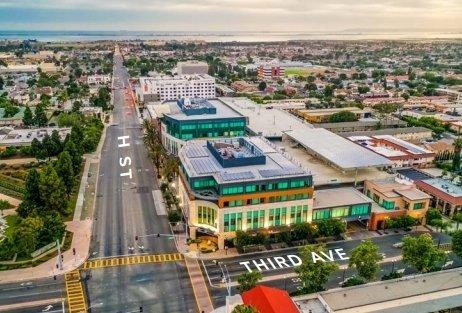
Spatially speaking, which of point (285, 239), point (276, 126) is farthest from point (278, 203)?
point (276, 126)

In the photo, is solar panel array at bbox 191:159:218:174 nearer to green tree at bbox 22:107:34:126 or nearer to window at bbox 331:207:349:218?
window at bbox 331:207:349:218

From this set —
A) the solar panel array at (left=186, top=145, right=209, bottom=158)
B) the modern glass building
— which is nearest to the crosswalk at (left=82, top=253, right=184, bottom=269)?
the solar panel array at (left=186, top=145, right=209, bottom=158)

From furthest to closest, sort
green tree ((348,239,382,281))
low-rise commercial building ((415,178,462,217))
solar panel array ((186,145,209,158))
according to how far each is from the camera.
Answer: low-rise commercial building ((415,178,462,217)) → solar panel array ((186,145,209,158)) → green tree ((348,239,382,281))

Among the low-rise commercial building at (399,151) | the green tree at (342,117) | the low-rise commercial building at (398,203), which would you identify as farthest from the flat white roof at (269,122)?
the low-rise commercial building at (398,203)

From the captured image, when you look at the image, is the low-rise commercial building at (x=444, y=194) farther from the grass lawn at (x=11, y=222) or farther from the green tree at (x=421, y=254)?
the grass lawn at (x=11, y=222)

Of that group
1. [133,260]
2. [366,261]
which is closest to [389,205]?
[366,261]

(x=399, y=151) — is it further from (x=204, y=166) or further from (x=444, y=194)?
(x=204, y=166)
